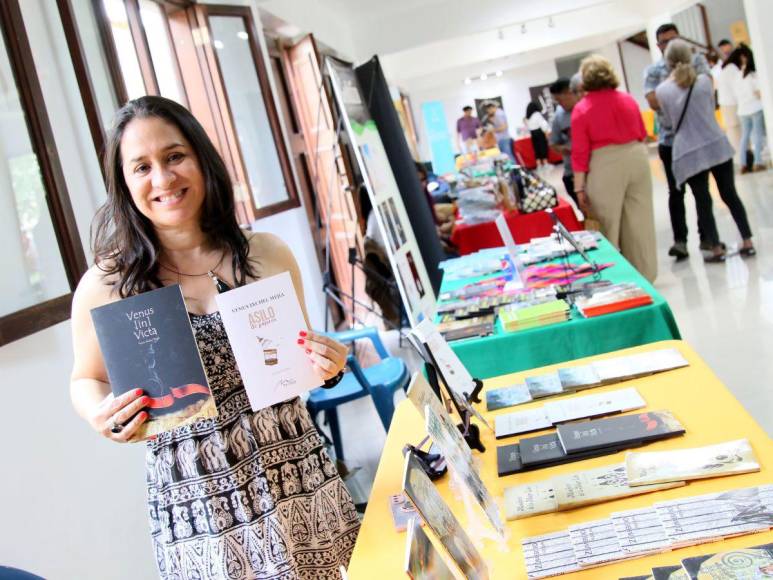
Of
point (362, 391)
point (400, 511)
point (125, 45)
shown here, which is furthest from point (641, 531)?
point (125, 45)

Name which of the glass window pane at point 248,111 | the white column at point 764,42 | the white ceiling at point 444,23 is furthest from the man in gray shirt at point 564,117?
the glass window pane at point 248,111

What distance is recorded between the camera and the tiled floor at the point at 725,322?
383 centimetres

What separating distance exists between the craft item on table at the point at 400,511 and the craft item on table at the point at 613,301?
129 cm

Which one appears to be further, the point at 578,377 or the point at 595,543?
the point at 578,377

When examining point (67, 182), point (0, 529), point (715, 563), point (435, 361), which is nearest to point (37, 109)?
point (67, 182)

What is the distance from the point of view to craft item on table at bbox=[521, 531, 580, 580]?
139 cm

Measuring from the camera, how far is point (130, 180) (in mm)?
1745

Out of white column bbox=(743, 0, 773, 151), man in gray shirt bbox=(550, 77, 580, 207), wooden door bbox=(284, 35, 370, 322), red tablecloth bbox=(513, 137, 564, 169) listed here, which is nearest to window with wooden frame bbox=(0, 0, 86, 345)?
wooden door bbox=(284, 35, 370, 322)

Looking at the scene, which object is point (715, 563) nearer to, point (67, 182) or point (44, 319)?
point (44, 319)

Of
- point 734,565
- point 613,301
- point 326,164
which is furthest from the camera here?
→ point 326,164

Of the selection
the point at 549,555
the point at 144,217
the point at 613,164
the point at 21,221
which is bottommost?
the point at 549,555

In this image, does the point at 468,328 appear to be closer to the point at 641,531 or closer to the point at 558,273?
the point at 558,273

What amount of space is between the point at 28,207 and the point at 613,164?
13.4 feet

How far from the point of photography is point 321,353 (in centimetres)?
176
